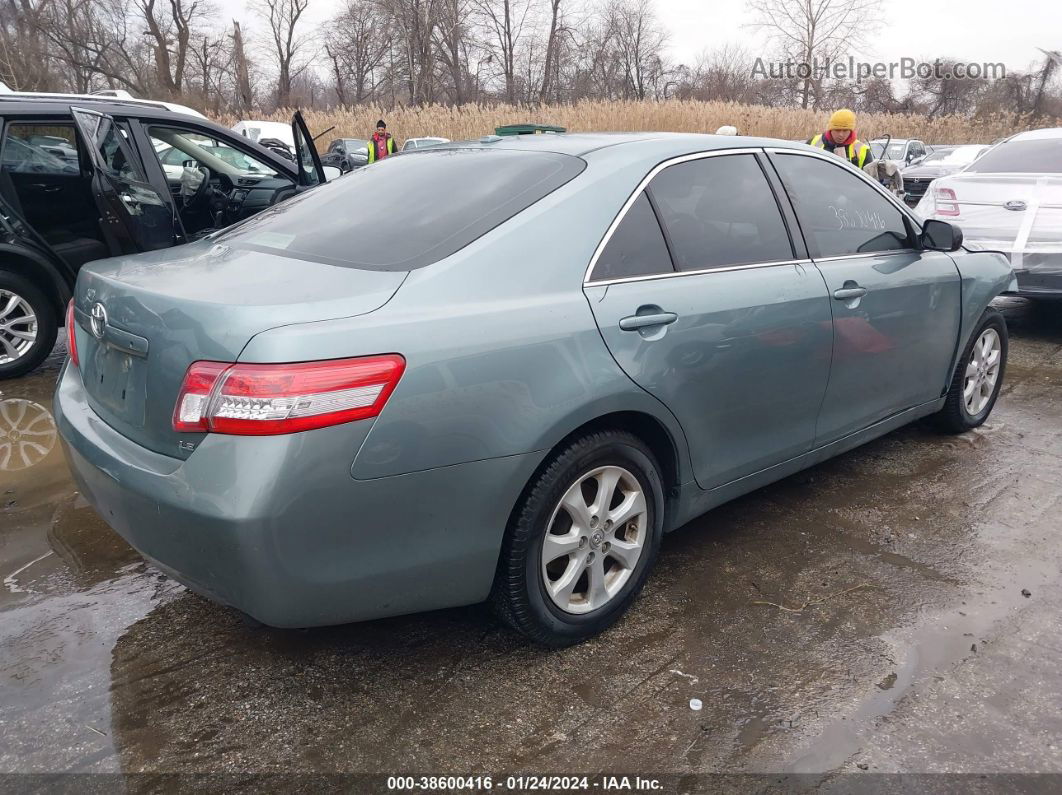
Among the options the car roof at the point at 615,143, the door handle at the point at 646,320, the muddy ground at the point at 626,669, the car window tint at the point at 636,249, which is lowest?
the muddy ground at the point at 626,669

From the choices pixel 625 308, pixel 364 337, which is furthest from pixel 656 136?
pixel 364 337

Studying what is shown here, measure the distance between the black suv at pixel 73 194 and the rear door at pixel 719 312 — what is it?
11.8 feet

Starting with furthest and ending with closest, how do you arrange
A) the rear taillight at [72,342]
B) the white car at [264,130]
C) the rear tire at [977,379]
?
1. the white car at [264,130]
2. the rear tire at [977,379]
3. the rear taillight at [72,342]

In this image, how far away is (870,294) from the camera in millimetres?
3549

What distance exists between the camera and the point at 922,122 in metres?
29.3

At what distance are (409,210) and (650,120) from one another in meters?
21.5

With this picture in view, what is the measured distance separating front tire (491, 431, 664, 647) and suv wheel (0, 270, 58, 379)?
4.61 metres

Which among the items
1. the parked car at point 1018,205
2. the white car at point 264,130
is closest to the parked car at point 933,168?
the parked car at point 1018,205

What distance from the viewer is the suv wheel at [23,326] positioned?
18.2 ft

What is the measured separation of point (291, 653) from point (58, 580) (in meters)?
1.08

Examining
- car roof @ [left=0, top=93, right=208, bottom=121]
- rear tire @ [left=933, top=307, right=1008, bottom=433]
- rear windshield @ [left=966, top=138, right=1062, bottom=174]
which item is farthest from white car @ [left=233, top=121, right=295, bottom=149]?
rear tire @ [left=933, top=307, right=1008, bottom=433]

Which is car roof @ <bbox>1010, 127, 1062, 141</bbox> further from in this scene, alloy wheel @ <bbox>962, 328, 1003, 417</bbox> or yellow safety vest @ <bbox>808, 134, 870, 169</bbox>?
alloy wheel @ <bbox>962, 328, 1003, 417</bbox>

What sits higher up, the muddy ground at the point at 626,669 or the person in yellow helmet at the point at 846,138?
the person in yellow helmet at the point at 846,138

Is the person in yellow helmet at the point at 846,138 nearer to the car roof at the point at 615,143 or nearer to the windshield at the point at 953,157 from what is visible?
the car roof at the point at 615,143
